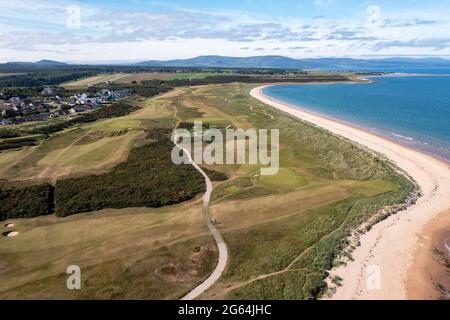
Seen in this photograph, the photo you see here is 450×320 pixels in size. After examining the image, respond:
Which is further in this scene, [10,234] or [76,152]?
[76,152]

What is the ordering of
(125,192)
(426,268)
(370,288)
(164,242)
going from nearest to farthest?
(370,288)
(426,268)
(164,242)
(125,192)

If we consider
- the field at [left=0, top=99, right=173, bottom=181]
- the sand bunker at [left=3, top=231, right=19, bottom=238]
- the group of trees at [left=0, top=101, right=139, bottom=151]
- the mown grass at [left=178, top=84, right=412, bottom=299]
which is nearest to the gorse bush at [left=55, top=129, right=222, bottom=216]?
the field at [left=0, top=99, right=173, bottom=181]

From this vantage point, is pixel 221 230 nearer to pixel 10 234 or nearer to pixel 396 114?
pixel 10 234

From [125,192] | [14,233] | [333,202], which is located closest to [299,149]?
[333,202]

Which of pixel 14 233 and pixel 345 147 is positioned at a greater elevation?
pixel 345 147

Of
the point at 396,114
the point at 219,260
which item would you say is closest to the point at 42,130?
the point at 219,260

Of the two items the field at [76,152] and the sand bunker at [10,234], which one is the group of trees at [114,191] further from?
the field at [76,152]

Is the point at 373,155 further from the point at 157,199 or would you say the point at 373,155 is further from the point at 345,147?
the point at 157,199
